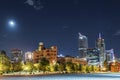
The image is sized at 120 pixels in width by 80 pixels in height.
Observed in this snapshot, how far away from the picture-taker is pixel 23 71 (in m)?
199

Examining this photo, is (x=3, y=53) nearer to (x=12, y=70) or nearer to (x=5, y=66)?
(x=5, y=66)

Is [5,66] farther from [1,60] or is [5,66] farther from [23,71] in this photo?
[23,71]

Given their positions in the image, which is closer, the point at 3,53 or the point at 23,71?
the point at 3,53

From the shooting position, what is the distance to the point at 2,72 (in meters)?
165

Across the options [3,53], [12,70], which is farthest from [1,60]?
[12,70]

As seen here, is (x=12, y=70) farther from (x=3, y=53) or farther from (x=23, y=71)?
(x=3, y=53)

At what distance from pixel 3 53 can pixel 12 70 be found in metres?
26.9

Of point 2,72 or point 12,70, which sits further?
point 12,70

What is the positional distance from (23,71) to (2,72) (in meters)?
34.8

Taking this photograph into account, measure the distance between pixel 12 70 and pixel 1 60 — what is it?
3034cm

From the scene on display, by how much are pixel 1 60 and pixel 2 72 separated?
21.5 ft

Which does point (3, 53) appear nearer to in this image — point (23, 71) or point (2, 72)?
point (2, 72)

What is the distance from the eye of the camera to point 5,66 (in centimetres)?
16675

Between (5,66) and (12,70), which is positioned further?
(12,70)
